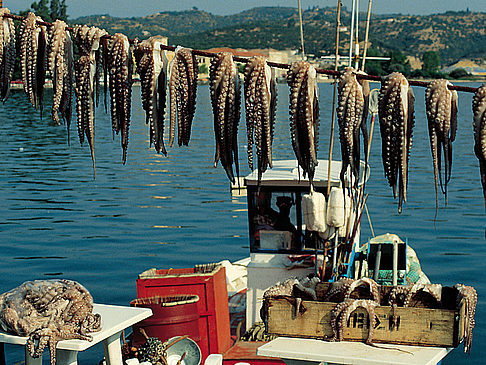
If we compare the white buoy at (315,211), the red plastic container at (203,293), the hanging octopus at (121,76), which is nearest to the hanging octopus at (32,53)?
the hanging octopus at (121,76)

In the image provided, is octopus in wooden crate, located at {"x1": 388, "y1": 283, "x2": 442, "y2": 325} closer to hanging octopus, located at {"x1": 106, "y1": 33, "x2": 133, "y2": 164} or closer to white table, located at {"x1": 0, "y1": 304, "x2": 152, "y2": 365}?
white table, located at {"x1": 0, "y1": 304, "x2": 152, "y2": 365}

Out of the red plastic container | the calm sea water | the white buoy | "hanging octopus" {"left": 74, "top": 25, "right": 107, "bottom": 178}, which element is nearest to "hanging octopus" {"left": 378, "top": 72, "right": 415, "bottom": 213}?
"hanging octopus" {"left": 74, "top": 25, "right": 107, "bottom": 178}

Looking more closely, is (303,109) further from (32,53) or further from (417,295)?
(417,295)

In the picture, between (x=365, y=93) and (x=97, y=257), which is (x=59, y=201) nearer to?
(x=97, y=257)

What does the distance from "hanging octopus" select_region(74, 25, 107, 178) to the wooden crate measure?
7.96 ft

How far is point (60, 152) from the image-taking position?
55500mm

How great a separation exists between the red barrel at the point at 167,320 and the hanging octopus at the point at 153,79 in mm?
3842

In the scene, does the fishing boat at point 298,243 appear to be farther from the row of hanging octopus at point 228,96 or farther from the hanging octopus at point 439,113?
the hanging octopus at point 439,113

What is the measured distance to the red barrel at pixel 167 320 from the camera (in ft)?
30.8

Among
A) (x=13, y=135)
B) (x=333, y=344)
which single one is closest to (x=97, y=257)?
(x=333, y=344)

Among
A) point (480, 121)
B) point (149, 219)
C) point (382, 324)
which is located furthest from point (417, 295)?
point (149, 219)

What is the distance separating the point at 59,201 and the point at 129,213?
15.9ft

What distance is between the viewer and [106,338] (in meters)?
7.78

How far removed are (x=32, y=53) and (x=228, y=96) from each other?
187cm
